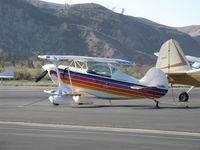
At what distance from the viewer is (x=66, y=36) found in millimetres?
101062

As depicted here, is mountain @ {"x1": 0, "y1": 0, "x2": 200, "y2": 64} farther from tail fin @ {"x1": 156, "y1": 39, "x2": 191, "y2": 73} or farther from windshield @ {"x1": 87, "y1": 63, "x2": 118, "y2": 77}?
windshield @ {"x1": 87, "y1": 63, "x2": 118, "y2": 77}

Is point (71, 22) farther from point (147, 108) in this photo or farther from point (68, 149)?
point (68, 149)

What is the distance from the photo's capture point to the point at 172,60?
2177 centimetres

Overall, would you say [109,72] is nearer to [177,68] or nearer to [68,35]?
[177,68]

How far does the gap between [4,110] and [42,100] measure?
502 centimetres

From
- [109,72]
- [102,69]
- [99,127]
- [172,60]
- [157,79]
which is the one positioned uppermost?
[172,60]

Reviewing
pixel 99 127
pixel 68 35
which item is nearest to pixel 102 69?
pixel 99 127

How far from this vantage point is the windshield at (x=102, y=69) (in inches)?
774

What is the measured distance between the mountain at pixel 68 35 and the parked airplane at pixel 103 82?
204ft

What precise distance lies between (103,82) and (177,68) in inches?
151

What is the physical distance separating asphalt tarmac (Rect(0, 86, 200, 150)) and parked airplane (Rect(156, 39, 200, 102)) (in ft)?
3.62

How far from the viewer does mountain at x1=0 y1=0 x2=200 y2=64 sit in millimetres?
95750

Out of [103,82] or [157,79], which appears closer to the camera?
[157,79]

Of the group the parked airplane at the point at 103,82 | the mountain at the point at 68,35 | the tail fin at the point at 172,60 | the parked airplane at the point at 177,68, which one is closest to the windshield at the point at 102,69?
the parked airplane at the point at 103,82
